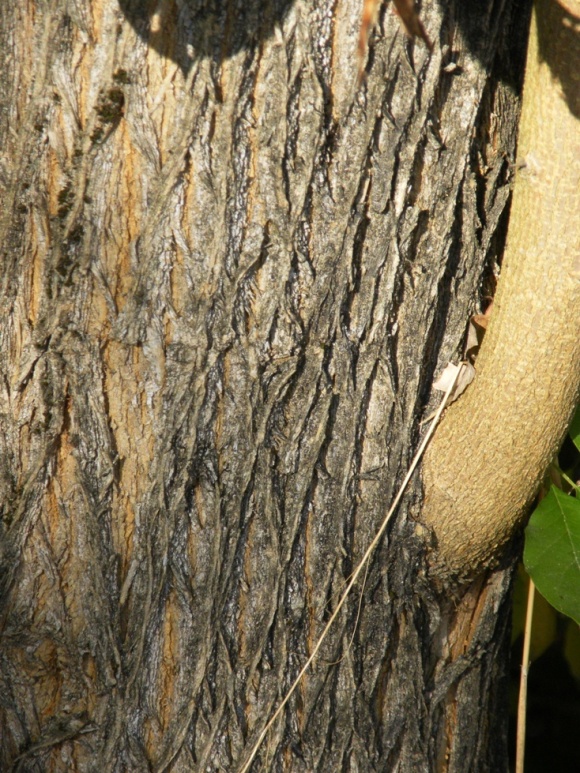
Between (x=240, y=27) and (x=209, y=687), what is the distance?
3.54ft

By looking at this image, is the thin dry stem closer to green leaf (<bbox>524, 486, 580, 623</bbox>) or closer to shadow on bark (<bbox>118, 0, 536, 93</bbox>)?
green leaf (<bbox>524, 486, 580, 623</bbox>)

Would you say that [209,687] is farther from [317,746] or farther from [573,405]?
[573,405]

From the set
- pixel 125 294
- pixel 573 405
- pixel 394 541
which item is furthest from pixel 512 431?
pixel 125 294

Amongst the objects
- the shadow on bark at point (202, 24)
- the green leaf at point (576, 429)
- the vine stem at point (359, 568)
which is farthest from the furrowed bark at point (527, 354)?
the shadow on bark at point (202, 24)

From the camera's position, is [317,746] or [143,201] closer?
[143,201]

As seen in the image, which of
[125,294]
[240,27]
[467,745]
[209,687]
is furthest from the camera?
[467,745]

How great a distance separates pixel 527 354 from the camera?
112 centimetres

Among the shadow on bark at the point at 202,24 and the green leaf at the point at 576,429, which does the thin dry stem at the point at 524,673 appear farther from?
the shadow on bark at the point at 202,24

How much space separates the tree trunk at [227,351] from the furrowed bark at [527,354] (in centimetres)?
7

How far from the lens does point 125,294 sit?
3.62 feet

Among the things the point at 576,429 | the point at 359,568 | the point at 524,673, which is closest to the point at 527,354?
the point at 576,429

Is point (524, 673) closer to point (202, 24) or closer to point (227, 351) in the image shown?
point (227, 351)

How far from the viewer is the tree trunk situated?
1.04 metres

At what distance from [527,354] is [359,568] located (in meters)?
0.47
